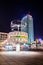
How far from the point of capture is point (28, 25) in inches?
172

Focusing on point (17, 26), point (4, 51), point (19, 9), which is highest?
point (19, 9)

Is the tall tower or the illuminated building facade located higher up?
the tall tower

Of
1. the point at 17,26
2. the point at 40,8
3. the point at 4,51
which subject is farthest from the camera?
the point at 17,26

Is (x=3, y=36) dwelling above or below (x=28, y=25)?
below

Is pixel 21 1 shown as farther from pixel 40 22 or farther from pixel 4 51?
pixel 4 51

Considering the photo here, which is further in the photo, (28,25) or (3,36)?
(28,25)

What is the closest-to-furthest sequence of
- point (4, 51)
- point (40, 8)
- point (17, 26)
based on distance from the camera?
point (4, 51) < point (40, 8) < point (17, 26)

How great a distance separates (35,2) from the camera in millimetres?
4070

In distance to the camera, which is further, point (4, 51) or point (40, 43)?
point (40, 43)

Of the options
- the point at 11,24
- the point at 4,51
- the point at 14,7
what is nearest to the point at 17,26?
the point at 11,24

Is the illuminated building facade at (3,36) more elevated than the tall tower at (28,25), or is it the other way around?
the tall tower at (28,25)

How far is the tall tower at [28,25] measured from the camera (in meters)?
4.16

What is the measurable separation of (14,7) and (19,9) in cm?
13

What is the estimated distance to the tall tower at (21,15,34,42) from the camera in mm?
4160
